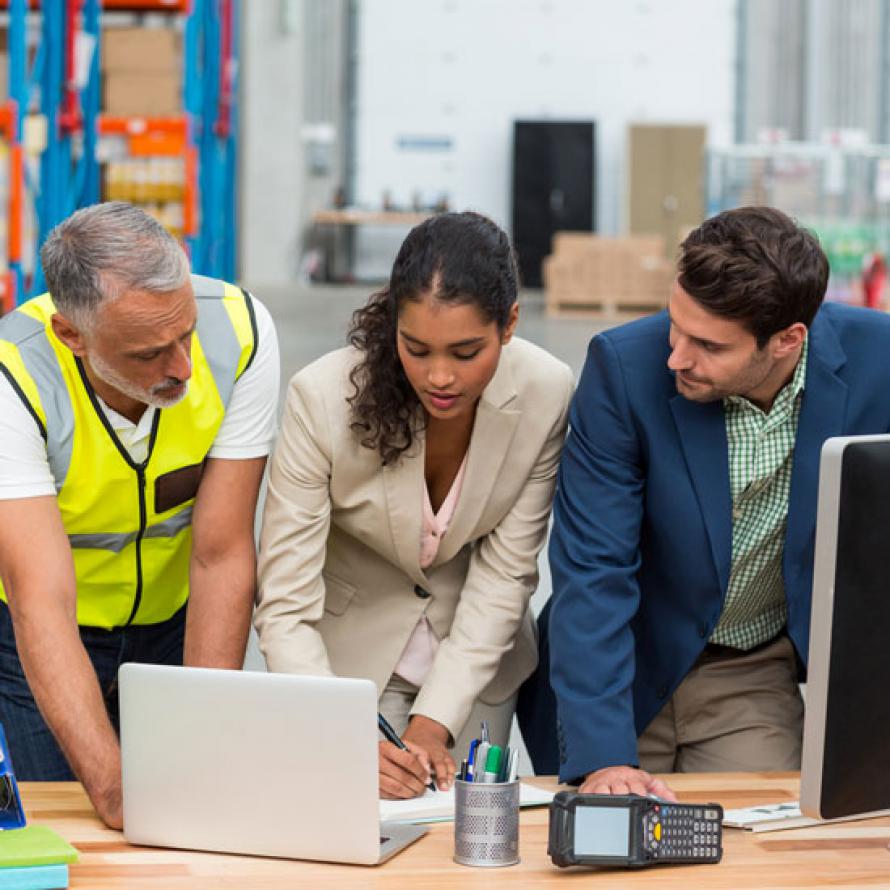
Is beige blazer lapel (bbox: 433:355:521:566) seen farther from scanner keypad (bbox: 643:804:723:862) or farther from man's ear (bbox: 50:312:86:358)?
scanner keypad (bbox: 643:804:723:862)

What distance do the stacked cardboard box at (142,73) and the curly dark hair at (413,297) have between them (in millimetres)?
5622

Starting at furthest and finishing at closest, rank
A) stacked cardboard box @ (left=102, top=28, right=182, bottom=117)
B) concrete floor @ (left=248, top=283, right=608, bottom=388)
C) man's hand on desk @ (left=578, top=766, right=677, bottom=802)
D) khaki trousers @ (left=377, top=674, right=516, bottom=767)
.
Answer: stacked cardboard box @ (left=102, top=28, right=182, bottom=117) < concrete floor @ (left=248, top=283, right=608, bottom=388) < khaki trousers @ (left=377, top=674, right=516, bottom=767) < man's hand on desk @ (left=578, top=766, right=677, bottom=802)

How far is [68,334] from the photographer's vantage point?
2.25 m

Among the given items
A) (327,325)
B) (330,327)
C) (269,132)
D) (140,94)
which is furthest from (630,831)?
(269,132)

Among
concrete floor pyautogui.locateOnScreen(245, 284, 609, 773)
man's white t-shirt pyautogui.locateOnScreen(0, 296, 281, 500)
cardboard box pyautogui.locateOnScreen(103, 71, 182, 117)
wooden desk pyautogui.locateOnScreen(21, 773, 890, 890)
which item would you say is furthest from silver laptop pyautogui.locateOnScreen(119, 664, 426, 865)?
cardboard box pyautogui.locateOnScreen(103, 71, 182, 117)

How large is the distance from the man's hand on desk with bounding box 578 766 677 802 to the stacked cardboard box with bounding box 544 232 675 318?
10.1m

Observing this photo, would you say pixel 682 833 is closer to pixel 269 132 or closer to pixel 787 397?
pixel 787 397

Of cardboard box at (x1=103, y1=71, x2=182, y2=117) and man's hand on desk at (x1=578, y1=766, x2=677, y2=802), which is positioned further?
cardboard box at (x1=103, y1=71, x2=182, y2=117)

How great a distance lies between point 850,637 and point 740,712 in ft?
3.24

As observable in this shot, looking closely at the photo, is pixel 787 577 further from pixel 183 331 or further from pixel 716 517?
pixel 183 331

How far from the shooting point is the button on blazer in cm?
249

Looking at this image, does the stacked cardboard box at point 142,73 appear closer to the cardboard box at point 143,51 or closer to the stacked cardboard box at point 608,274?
the cardboard box at point 143,51

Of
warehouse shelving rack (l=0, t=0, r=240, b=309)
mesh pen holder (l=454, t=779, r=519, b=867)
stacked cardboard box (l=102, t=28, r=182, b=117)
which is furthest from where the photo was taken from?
stacked cardboard box (l=102, t=28, r=182, b=117)

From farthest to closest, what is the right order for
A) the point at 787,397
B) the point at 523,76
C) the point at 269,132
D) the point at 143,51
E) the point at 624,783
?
the point at 523,76
the point at 269,132
the point at 143,51
the point at 787,397
the point at 624,783
